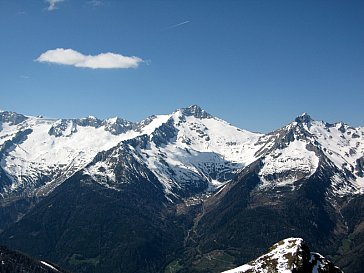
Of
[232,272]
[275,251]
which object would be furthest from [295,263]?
[232,272]

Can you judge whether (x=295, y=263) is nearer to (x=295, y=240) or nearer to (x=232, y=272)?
(x=295, y=240)

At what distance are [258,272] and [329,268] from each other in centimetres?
2485

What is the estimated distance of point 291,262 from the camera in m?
183

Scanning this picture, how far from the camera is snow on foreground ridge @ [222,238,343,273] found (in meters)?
182

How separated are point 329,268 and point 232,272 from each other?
34.8 meters

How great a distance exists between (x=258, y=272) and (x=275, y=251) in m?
11.6

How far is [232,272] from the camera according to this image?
19550 cm

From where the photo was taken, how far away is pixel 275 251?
192500mm

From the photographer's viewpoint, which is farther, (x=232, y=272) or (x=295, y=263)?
(x=232, y=272)

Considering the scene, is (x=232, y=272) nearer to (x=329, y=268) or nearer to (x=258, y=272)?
(x=258, y=272)

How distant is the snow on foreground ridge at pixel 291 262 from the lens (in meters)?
182

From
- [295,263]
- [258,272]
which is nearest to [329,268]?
[295,263]

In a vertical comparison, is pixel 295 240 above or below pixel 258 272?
above

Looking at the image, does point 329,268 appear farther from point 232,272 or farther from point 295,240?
point 232,272
